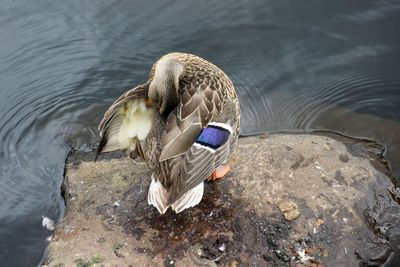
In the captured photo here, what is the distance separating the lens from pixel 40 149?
17.2ft

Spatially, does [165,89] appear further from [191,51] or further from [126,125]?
[191,51]

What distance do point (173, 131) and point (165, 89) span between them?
1.04ft

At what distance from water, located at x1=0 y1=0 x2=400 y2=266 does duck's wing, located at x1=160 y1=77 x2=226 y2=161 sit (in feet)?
4.91

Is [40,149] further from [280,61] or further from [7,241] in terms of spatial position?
[280,61]

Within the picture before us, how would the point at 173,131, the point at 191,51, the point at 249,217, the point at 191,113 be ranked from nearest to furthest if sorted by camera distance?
the point at 173,131, the point at 191,113, the point at 249,217, the point at 191,51

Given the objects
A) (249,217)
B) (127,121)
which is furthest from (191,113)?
(249,217)

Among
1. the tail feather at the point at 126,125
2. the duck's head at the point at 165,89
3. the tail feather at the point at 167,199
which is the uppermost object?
the duck's head at the point at 165,89

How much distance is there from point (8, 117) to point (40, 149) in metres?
0.62

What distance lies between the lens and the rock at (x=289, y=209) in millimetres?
3771

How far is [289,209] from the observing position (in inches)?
150

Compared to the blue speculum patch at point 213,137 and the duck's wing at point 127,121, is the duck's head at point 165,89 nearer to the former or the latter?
the duck's wing at point 127,121

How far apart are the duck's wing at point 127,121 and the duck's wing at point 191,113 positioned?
20 cm

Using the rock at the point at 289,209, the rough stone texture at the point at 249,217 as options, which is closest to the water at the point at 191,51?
the rough stone texture at the point at 249,217

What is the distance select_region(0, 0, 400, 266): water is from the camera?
17.3 feet
